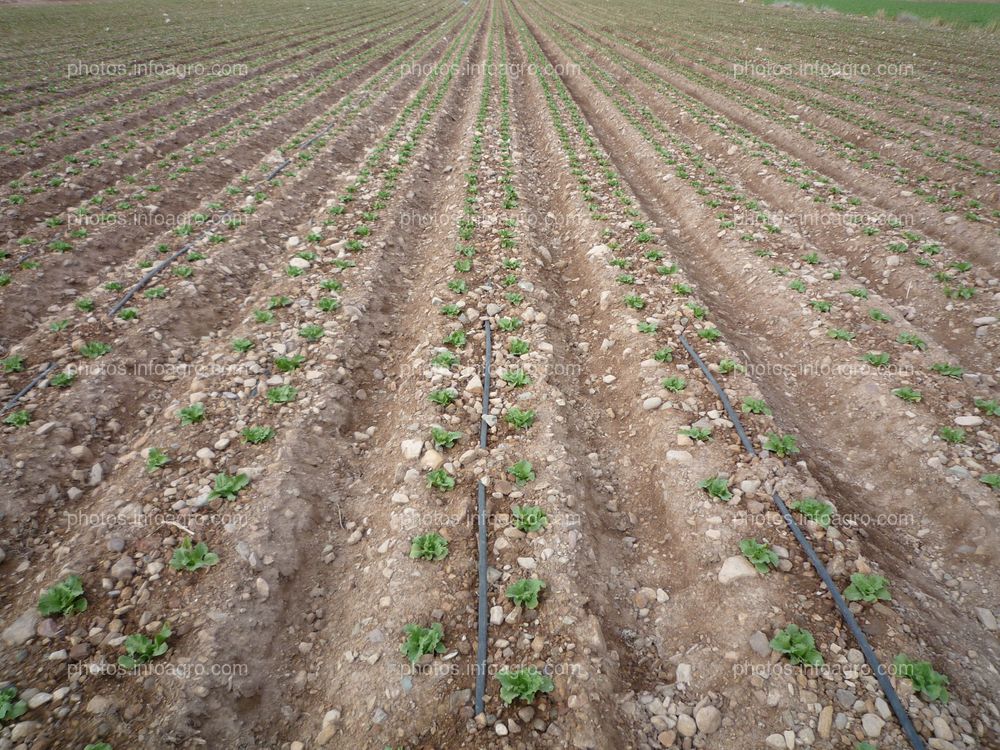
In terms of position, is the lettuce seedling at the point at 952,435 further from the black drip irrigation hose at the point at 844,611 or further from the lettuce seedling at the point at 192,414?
the lettuce seedling at the point at 192,414

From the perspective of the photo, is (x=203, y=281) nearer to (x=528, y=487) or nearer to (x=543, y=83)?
(x=528, y=487)

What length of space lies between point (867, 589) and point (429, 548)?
4.69m

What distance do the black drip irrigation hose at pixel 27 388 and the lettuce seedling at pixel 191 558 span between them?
13.0ft

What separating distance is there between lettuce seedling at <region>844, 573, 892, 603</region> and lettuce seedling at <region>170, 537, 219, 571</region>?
22.2 feet

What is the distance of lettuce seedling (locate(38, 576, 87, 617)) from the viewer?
14.9ft

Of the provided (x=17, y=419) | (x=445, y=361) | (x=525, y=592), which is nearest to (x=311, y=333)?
(x=445, y=361)

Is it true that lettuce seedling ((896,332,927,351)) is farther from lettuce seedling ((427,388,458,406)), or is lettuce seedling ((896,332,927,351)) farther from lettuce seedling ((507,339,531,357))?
lettuce seedling ((427,388,458,406))

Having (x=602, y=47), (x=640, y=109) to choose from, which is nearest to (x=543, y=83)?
(x=640, y=109)

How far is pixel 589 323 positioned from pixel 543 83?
2245 centimetres

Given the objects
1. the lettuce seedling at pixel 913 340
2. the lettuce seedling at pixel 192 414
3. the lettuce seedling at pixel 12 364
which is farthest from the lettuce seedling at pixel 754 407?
the lettuce seedling at pixel 12 364

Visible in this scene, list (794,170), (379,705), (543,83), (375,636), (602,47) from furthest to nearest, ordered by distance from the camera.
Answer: (602,47) → (543,83) → (794,170) → (375,636) → (379,705)

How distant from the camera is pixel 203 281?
930 centimetres

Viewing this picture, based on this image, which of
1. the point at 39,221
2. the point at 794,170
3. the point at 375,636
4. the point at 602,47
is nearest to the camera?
the point at 375,636

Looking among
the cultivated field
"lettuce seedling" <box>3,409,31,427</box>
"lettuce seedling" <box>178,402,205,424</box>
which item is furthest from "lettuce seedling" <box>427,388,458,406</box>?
"lettuce seedling" <box>3,409,31,427</box>
